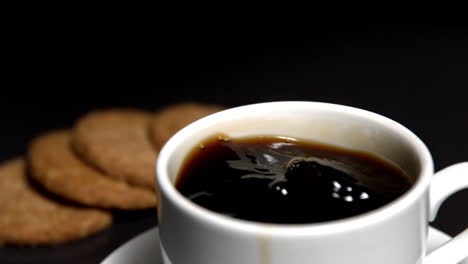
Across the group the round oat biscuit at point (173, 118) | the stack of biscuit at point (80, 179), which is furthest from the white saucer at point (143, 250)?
the round oat biscuit at point (173, 118)

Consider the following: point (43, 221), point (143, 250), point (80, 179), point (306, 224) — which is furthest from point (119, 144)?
point (306, 224)

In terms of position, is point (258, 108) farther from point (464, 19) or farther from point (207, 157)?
point (464, 19)

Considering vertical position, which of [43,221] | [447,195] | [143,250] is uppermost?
[447,195]

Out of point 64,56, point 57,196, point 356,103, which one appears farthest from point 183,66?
point 57,196

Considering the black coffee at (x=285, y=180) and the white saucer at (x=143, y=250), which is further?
the white saucer at (x=143, y=250)

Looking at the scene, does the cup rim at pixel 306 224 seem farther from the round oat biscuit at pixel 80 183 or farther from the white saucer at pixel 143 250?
the round oat biscuit at pixel 80 183

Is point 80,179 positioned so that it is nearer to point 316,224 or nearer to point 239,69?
point 239,69

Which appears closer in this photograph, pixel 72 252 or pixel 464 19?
pixel 72 252
